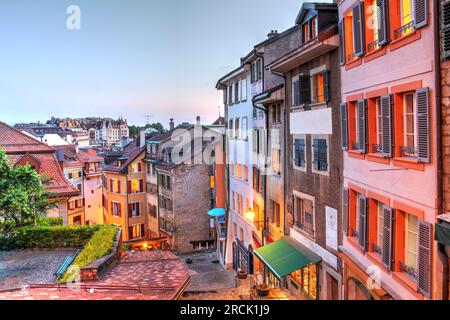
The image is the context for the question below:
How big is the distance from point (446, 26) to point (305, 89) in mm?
7400

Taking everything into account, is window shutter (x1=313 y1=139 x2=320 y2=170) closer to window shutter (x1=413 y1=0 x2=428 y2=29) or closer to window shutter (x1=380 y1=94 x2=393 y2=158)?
window shutter (x1=380 y1=94 x2=393 y2=158)

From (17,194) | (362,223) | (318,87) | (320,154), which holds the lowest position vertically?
(362,223)

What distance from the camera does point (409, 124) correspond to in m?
8.06

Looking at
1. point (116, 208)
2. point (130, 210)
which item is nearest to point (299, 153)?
point (130, 210)

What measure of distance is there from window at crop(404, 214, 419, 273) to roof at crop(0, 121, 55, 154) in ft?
68.7

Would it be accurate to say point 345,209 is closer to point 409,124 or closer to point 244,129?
point 409,124

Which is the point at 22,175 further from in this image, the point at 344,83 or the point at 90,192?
the point at 90,192

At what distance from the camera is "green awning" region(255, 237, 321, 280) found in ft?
44.1

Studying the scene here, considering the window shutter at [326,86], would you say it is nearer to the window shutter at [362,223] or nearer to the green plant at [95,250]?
the window shutter at [362,223]

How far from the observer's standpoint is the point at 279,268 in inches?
545


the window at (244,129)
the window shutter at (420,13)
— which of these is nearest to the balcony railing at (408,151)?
the window shutter at (420,13)

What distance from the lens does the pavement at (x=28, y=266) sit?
12.6 m

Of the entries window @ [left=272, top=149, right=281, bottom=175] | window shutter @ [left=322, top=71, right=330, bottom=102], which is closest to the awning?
window @ [left=272, top=149, right=281, bottom=175]
